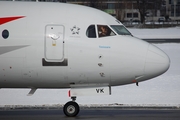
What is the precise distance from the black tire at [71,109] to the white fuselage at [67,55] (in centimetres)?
67

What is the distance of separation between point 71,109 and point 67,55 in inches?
61.1

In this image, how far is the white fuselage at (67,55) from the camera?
13.5m

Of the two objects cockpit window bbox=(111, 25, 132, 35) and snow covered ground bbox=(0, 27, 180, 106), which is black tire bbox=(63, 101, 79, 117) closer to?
cockpit window bbox=(111, 25, 132, 35)

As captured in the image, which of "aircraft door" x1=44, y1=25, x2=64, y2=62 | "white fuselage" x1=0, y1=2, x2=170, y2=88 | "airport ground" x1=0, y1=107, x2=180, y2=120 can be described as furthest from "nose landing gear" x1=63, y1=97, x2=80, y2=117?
"aircraft door" x1=44, y1=25, x2=64, y2=62

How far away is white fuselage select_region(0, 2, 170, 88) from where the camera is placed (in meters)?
13.5

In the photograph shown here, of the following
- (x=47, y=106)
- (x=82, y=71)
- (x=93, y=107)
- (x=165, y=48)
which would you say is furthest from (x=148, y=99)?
(x=165, y=48)

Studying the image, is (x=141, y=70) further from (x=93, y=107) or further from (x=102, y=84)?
(x=93, y=107)

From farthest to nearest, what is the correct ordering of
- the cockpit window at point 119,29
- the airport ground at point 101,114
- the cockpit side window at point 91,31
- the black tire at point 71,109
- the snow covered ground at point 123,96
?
the snow covered ground at point 123,96, the airport ground at point 101,114, the black tire at point 71,109, the cockpit window at point 119,29, the cockpit side window at point 91,31

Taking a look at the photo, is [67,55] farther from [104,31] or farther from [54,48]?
[104,31]

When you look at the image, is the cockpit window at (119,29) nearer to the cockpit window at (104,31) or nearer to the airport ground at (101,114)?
the cockpit window at (104,31)

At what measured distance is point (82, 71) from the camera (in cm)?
1360

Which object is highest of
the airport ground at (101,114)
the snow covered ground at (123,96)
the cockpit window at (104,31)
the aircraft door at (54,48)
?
the cockpit window at (104,31)

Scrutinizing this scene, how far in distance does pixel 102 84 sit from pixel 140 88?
605 centimetres

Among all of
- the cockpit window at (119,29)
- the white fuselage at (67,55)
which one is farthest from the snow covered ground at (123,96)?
the cockpit window at (119,29)
